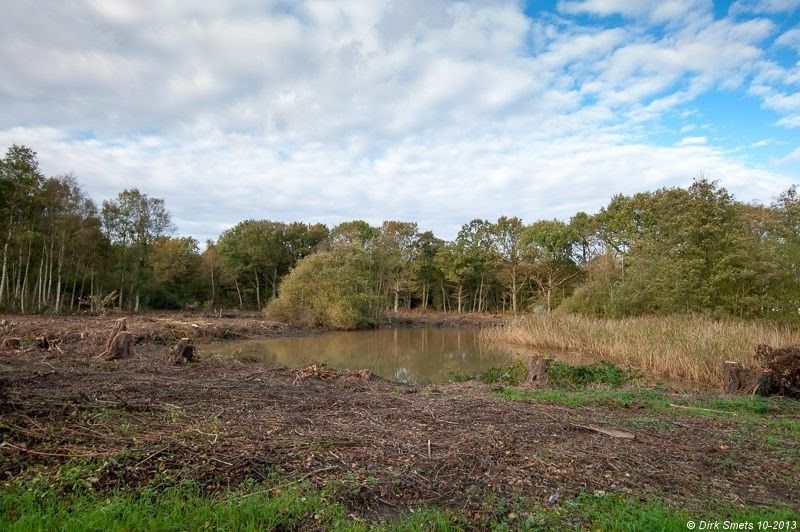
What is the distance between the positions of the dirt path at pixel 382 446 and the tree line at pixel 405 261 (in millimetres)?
14731

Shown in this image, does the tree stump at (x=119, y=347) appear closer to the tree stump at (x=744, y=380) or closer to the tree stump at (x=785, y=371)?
the tree stump at (x=744, y=380)

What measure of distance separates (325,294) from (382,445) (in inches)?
1100

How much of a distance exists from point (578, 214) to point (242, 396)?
44.9 m

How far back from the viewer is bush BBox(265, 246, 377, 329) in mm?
32031

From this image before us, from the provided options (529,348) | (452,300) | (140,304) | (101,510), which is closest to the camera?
(101,510)

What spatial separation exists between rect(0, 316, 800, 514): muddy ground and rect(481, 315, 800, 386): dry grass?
19.1 ft

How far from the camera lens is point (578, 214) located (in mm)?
46688

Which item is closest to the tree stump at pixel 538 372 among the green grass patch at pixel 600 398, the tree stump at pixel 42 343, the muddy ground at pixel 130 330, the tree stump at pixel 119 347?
the green grass patch at pixel 600 398

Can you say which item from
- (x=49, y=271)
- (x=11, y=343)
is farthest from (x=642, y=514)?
(x=49, y=271)

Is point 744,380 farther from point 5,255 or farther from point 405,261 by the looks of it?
point 405,261

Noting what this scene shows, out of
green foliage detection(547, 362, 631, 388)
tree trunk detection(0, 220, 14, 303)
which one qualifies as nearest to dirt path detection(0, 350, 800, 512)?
green foliage detection(547, 362, 631, 388)

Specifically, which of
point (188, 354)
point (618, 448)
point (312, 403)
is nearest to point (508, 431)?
point (618, 448)

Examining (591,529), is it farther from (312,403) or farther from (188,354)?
(188,354)

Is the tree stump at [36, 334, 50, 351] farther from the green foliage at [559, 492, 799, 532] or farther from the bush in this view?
the bush
